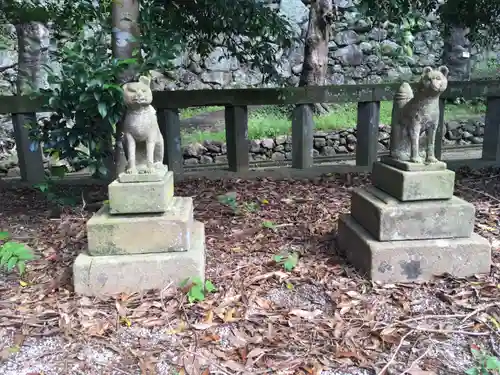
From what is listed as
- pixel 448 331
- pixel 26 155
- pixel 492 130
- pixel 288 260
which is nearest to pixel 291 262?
pixel 288 260

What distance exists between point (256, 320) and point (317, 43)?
7.44 meters

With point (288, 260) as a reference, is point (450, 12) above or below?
above

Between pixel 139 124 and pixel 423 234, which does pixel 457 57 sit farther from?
pixel 139 124

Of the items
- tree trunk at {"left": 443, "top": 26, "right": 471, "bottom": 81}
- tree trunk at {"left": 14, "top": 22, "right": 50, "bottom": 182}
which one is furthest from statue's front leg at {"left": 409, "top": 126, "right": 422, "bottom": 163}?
tree trunk at {"left": 443, "top": 26, "right": 471, "bottom": 81}

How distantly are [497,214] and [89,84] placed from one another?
3903 mm

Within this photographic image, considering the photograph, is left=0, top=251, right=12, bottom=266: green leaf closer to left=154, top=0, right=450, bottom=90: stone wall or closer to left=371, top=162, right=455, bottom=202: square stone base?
→ left=371, top=162, right=455, bottom=202: square stone base

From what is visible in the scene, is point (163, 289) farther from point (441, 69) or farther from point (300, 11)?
point (300, 11)

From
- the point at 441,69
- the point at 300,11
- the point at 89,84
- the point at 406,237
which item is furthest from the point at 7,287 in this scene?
the point at 300,11

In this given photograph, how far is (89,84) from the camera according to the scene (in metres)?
3.65

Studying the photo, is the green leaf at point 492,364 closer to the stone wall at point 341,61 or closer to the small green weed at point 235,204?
the small green weed at point 235,204

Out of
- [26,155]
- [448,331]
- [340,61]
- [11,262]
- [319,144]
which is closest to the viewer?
[448,331]

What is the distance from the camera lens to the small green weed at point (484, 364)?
2256 mm

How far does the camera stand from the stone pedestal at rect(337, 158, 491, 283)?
124 inches

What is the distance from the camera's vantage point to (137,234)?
3.01m
